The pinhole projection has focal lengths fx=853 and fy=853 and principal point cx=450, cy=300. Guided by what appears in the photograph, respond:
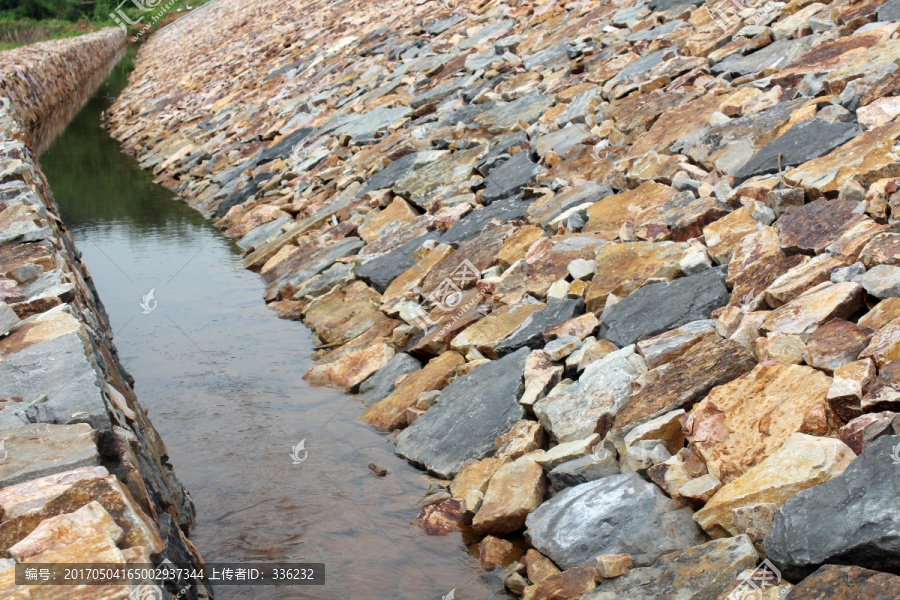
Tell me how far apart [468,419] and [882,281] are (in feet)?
9.66

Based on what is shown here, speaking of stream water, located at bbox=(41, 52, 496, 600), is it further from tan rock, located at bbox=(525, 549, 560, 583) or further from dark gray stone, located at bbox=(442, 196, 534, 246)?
A: dark gray stone, located at bbox=(442, 196, 534, 246)

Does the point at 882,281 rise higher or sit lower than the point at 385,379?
higher

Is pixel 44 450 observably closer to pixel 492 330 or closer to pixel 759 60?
pixel 492 330

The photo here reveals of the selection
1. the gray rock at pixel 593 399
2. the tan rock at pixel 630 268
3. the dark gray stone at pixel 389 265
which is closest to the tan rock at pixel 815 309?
the gray rock at pixel 593 399

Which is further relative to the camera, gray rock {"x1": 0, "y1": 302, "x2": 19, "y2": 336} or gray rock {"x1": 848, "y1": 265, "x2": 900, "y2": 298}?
gray rock {"x1": 0, "y1": 302, "x2": 19, "y2": 336}

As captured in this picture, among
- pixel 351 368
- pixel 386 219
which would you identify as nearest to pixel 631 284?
pixel 351 368

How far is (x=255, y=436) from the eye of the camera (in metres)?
6.96

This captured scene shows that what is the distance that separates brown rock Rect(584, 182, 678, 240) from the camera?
762 cm

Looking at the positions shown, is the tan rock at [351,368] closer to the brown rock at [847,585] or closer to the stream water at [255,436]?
the stream water at [255,436]

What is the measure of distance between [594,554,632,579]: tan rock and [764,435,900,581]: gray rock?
762 mm

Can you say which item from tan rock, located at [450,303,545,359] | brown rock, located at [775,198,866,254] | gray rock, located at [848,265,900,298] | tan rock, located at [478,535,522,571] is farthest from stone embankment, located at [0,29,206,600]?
brown rock, located at [775,198,866,254]

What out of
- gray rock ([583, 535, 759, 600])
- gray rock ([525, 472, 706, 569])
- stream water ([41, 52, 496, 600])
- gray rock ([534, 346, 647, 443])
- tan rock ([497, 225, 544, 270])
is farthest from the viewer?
tan rock ([497, 225, 544, 270])

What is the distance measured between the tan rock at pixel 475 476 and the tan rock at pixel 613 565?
4.33 ft

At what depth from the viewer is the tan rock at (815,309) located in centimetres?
500
